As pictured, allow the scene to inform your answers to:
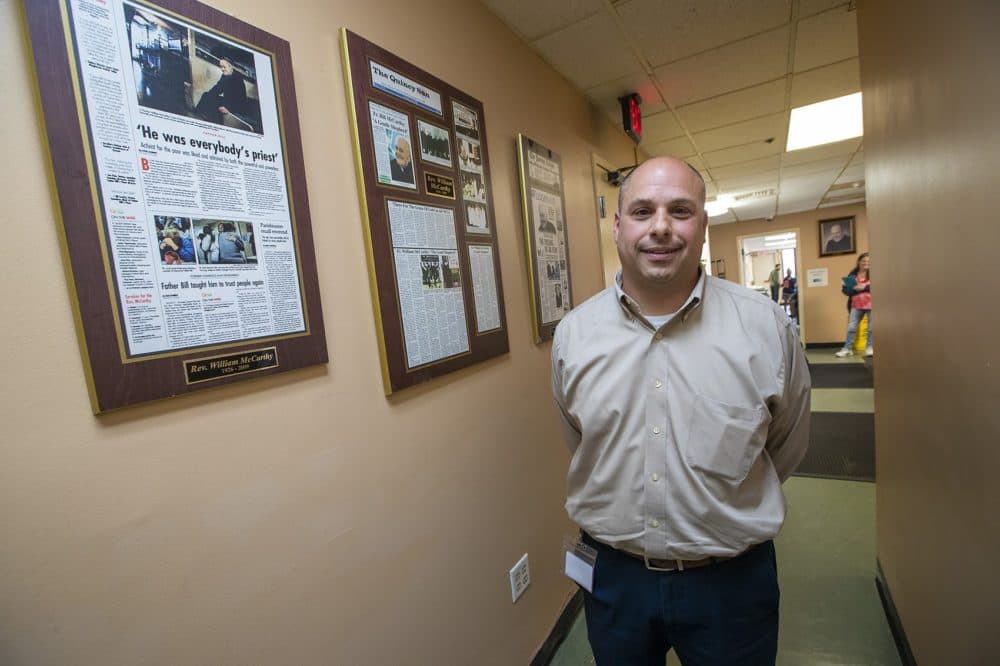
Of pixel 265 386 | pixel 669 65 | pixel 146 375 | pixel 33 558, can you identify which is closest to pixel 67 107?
pixel 146 375

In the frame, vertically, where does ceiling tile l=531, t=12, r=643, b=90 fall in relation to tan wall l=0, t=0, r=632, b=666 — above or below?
above

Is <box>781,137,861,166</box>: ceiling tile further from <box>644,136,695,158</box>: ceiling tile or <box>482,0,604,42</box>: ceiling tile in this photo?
<box>482,0,604,42</box>: ceiling tile

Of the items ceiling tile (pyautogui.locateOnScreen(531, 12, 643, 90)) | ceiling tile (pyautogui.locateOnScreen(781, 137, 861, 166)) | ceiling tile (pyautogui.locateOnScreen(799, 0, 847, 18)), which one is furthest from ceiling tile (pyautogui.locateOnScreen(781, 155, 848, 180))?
ceiling tile (pyautogui.locateOnScreen(531, 12, 643, 90))

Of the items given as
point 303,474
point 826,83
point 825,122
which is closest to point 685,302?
point 303,474

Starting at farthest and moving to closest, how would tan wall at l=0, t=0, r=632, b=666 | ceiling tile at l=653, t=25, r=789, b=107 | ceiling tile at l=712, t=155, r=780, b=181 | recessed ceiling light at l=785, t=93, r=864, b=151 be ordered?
ceiling tile at l=712, t=155, r=780, b=181, recessed ceiling light at l=785, t=93, r=864, b=151, ceiling tile at l=653, t=25, r=789, b=107, tan wall at l=0, t=0, r=632, b=666

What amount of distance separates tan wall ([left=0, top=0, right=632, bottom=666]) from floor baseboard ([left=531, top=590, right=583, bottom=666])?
6 cm

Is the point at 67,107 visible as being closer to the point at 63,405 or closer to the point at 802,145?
the point at 63,405

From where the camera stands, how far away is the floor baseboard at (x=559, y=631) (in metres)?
1.68

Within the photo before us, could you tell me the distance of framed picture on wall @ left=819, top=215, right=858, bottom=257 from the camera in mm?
7426

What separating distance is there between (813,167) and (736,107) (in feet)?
8.50

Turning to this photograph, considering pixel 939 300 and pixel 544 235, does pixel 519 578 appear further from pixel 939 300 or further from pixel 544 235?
pixel 939 300

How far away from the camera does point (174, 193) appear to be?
72 centimetres

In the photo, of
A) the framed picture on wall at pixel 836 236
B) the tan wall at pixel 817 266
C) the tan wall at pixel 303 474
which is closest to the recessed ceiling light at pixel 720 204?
the tan wall at pixel 817 266

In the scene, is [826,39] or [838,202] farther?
[838,202]
